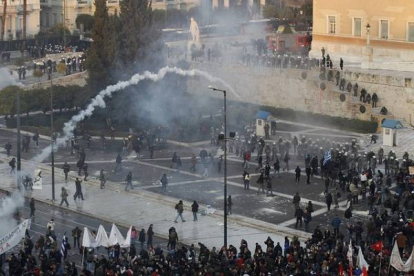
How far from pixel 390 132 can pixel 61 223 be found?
2085cm

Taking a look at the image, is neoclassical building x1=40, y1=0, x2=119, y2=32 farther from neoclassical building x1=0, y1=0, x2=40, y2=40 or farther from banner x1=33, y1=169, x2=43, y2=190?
banner x1=33, y1=169, x2=43, y2=190

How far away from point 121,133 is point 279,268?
102 feet

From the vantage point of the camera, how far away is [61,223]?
53.2 m

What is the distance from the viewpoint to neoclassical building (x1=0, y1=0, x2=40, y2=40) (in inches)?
4038

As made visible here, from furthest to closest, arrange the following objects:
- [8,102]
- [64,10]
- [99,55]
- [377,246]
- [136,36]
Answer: [64,10]
[8,102]
[99,55]
[136,36]
[377,246]

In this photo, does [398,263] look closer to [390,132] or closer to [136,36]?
[390,132]

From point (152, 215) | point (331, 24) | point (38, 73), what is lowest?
point (152, 215)

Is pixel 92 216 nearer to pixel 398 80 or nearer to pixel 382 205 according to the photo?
pixel 382 205

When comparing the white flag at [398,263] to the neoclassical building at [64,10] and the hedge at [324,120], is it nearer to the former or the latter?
the hedge at [324,120]

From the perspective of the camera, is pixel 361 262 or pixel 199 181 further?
pixel 199 181

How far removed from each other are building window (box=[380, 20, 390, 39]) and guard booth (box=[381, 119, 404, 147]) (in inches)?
605

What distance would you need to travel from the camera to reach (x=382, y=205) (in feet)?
176

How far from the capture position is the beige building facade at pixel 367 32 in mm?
78875

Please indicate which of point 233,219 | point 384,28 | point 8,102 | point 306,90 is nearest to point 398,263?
point 233,219
